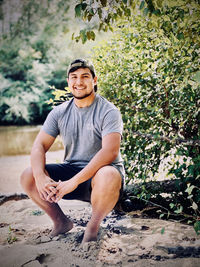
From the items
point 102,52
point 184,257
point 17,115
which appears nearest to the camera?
point 184,257

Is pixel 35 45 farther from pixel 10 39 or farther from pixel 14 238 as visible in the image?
pixel 14 238

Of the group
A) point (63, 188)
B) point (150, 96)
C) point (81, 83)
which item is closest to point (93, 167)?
point (63, 188)

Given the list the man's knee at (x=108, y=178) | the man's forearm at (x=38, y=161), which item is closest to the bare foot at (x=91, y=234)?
the man's knee at (x=108, y=178)

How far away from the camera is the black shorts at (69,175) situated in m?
2.69

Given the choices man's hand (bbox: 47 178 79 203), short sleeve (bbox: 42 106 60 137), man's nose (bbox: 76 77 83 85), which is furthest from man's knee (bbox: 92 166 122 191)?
man's nose (bbox: 76 77 83 85)

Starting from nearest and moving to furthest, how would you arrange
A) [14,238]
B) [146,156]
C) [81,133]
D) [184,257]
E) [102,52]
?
Result: [184,257] → [14,238] → [81,133] → [146,156] → [102,52]

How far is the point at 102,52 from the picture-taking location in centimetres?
339

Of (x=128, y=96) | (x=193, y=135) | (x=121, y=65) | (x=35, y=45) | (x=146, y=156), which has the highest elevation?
(x=35, y=45)

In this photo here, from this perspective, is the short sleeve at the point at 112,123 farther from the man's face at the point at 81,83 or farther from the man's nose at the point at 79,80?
the man's nose at the point at 79,80

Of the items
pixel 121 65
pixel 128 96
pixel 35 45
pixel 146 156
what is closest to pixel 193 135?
pixel 146 156

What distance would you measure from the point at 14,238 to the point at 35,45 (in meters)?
26.9

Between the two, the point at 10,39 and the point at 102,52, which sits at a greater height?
the point at 10,39

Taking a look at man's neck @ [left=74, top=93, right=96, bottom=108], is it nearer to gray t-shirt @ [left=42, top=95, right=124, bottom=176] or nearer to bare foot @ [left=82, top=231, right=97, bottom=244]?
gray t-shirt @ [left=42, top=95, right=124, bottom=176]

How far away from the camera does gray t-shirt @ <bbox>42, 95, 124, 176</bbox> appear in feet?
8.98
